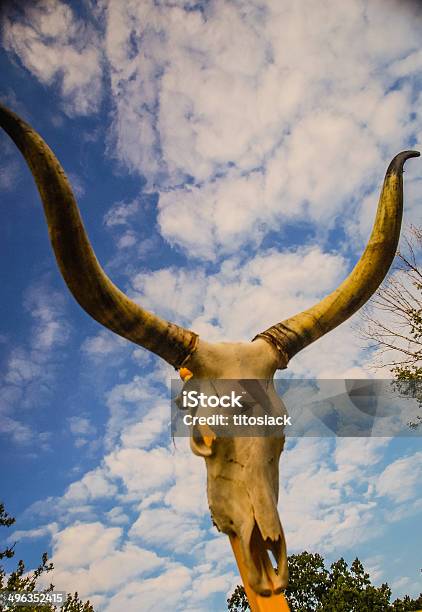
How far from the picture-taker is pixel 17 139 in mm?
2662

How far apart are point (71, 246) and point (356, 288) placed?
7.15ft

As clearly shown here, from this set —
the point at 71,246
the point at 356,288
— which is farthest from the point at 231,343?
the point at 71,246

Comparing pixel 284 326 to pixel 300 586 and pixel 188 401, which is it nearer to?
pixel 188 401

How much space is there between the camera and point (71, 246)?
104 inches

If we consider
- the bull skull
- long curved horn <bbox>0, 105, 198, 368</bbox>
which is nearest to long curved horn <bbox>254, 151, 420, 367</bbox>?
the bull skull

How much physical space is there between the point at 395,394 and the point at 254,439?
11.8 metres

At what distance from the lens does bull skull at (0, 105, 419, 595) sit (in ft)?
8.24

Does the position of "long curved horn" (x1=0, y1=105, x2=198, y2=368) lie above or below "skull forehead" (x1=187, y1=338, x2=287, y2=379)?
above

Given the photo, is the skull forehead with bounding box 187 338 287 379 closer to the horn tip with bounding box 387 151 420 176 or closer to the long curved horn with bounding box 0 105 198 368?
the long curved horn with bounding box 0 105 198 368

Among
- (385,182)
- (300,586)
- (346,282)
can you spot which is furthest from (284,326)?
(300,586)

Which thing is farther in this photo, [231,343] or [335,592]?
[335,592]

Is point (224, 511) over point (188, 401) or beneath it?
beneath

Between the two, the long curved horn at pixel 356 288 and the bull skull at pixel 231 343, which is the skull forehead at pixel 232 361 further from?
the long curved horn at pixel 356 288

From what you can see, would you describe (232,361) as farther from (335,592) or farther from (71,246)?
(335,592)
